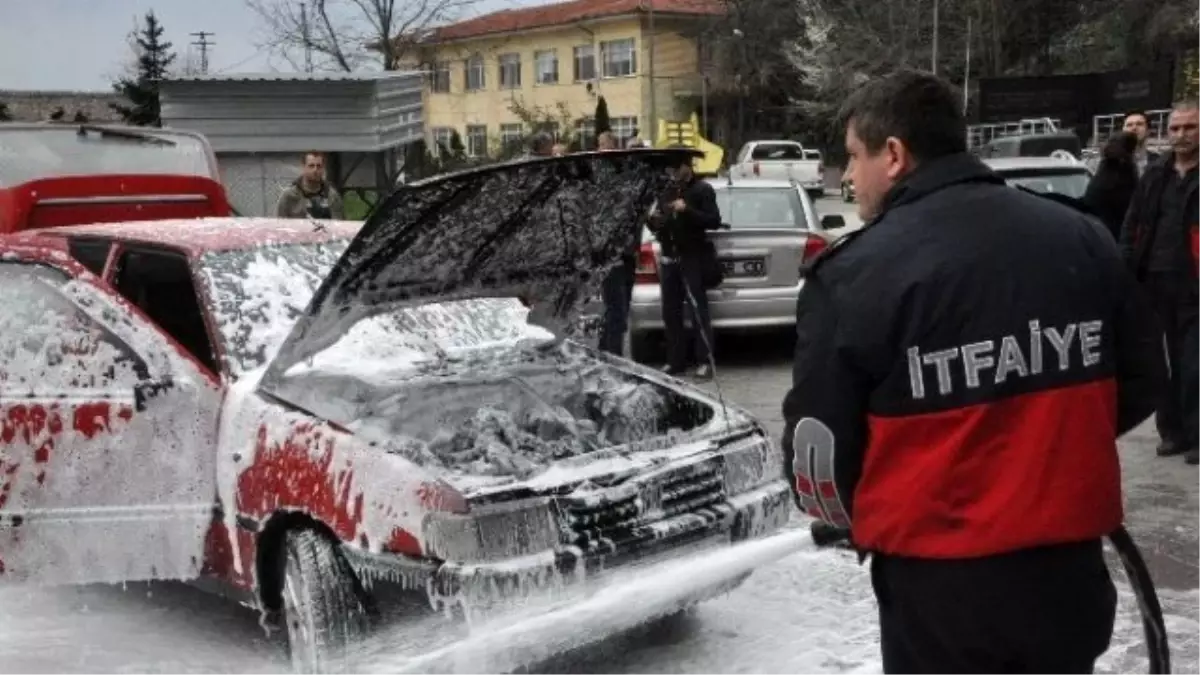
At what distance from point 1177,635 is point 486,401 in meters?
2.69

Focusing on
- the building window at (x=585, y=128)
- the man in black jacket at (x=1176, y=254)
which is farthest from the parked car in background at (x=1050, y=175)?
the building window at (x=585, y=128)

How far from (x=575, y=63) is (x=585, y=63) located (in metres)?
0.50

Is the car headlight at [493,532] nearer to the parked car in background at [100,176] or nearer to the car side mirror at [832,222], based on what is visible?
the parked car in background at [100,176]

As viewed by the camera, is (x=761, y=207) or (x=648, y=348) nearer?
(x=761, y=207)

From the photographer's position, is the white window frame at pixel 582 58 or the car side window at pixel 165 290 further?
the white window frame at pixel 582 58

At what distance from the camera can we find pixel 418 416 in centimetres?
472

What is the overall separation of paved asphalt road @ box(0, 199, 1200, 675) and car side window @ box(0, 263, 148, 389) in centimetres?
103

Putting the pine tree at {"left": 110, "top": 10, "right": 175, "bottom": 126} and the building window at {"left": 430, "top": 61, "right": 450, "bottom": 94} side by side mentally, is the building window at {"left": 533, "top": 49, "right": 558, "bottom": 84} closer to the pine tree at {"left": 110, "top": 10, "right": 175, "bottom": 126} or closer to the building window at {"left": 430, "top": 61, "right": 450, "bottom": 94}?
the building window at {"left": 430, "top": 61, "right": 450, "bottom": 94}

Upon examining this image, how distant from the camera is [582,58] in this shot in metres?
54.2

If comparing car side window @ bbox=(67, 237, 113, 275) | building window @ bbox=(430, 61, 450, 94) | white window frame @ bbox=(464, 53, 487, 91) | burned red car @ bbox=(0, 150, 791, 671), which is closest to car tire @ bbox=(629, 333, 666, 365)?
burned red car @ bbox=(0, 150, 791, 671)

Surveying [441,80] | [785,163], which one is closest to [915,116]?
[785,163]

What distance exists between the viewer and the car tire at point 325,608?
13.0 feet

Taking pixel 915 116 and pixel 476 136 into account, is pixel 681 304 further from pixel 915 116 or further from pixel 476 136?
pixel 476 136

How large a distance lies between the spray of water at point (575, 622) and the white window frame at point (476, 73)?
55.2 meters
